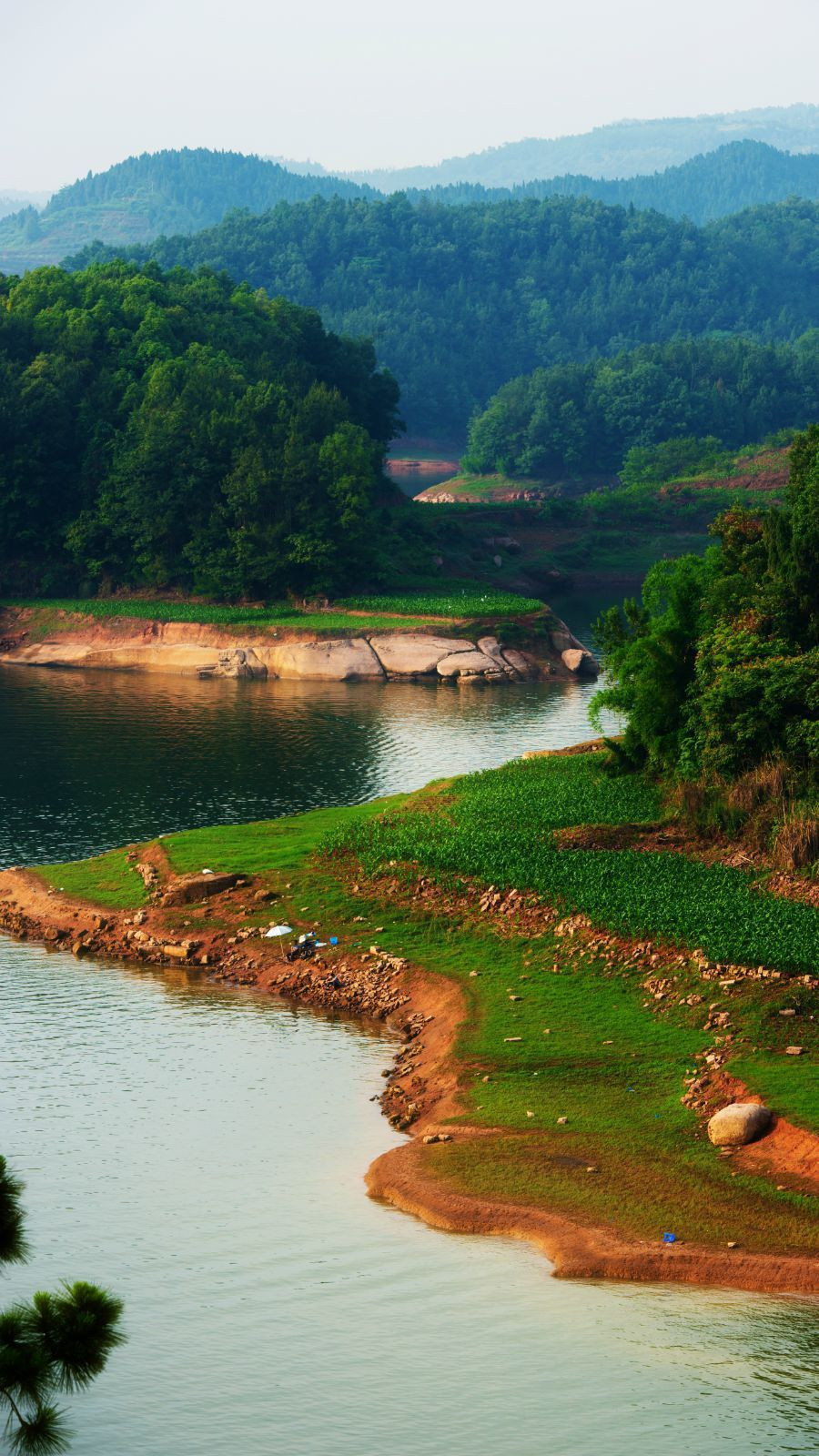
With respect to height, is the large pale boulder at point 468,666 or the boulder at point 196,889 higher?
the boulder at point 196,889

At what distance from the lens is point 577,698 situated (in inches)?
3044

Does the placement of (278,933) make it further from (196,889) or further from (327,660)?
(327,660)

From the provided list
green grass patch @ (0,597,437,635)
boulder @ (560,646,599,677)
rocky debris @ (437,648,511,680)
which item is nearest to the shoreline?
rocky debris @ (437,648,511,680)

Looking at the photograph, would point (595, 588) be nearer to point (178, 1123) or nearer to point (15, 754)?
point (15, 754)

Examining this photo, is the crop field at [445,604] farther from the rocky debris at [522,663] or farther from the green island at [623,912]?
the green island at [623,912]

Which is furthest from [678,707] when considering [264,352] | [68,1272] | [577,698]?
[264,352]

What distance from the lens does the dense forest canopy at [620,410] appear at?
16838 centimetres

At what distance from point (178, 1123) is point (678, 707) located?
1789cm

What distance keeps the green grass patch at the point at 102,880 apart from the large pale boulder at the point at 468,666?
40.9m

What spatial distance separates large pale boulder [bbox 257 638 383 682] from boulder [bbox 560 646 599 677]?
9653 mm

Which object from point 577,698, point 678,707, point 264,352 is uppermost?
point 264,352

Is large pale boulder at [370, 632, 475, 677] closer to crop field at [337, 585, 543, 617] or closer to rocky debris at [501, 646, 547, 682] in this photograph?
rocky debris at [501, 646, 547, 682]

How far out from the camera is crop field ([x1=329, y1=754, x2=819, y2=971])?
31.0m

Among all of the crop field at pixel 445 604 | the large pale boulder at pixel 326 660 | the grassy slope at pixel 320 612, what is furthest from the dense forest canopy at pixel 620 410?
the large pale boulder at pixel 326 660
